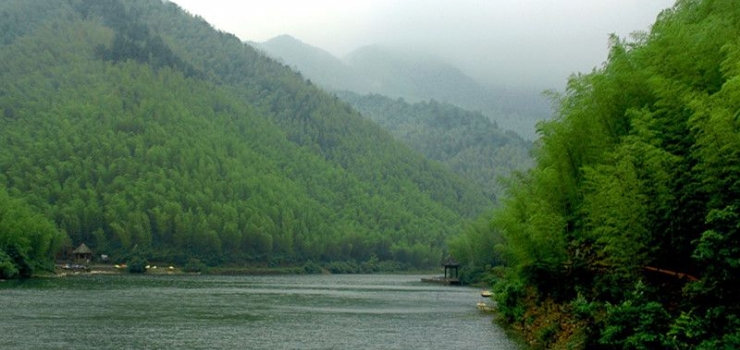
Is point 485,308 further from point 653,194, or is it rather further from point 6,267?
point 6,267

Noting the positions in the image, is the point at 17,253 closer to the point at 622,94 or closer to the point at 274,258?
the point at 274,258

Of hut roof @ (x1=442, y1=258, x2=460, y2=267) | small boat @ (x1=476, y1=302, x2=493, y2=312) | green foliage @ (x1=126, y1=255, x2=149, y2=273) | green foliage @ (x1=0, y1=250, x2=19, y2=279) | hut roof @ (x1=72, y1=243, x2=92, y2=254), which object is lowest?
small boat @ (x1=476, y1=302, x2=493, y2=312)

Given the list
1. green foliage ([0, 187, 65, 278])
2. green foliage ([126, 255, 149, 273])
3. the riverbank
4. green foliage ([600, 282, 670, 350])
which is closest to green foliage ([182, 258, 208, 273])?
the riverbank

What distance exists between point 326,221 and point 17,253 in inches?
3908

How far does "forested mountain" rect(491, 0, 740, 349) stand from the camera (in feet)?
90.8

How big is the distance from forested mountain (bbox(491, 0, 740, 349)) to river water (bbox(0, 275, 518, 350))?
6.95 meters

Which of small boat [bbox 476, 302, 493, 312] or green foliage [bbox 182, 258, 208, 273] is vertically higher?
green foliage [bbox 182, 258, 208, 273]

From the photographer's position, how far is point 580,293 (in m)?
39.6

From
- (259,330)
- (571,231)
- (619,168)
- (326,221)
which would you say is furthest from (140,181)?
(619,168)

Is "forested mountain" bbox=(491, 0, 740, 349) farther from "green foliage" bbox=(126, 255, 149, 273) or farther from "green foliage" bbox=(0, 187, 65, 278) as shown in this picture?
"green foliage" bbox=(126, 255, 149, 273)

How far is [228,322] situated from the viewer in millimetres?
54062

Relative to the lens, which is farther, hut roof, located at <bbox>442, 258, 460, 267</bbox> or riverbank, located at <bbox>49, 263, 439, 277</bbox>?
hut roof, located at <bbox>442, 258, 460, 267</bbox>

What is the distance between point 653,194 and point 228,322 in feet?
102

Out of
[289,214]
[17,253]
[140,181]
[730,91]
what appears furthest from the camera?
[289,214]
